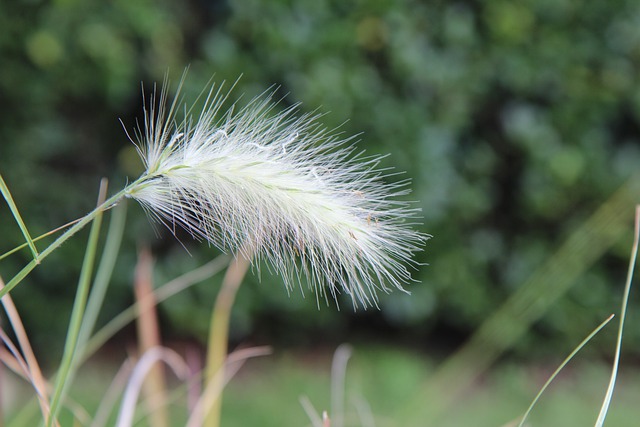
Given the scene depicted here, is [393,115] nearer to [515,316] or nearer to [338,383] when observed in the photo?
[515,316]

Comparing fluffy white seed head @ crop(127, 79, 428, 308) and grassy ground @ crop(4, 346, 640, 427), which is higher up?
fluffy white seed head @ crop(127, 79, 428, 308)

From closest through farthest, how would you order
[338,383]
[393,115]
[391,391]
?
[338,383], [393,115], [391,391]

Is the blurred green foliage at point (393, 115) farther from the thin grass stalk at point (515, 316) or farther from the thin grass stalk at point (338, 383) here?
the thin grass stalk at point (338, 383)

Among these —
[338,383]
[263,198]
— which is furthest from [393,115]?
[263,198]

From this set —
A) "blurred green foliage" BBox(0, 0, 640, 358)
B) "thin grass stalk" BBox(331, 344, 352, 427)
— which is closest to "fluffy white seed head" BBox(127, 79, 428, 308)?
"thin grass stalk" BBox(331, 344, 352, 427)

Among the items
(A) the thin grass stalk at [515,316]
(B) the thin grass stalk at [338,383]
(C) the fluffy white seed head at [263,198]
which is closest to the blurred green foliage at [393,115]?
(A) the thin grass stalk at [515,316]

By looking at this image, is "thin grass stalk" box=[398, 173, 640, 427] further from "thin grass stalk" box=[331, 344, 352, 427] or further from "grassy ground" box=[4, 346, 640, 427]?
"thin grass stalk" box=[331, 344, 352, 427]
